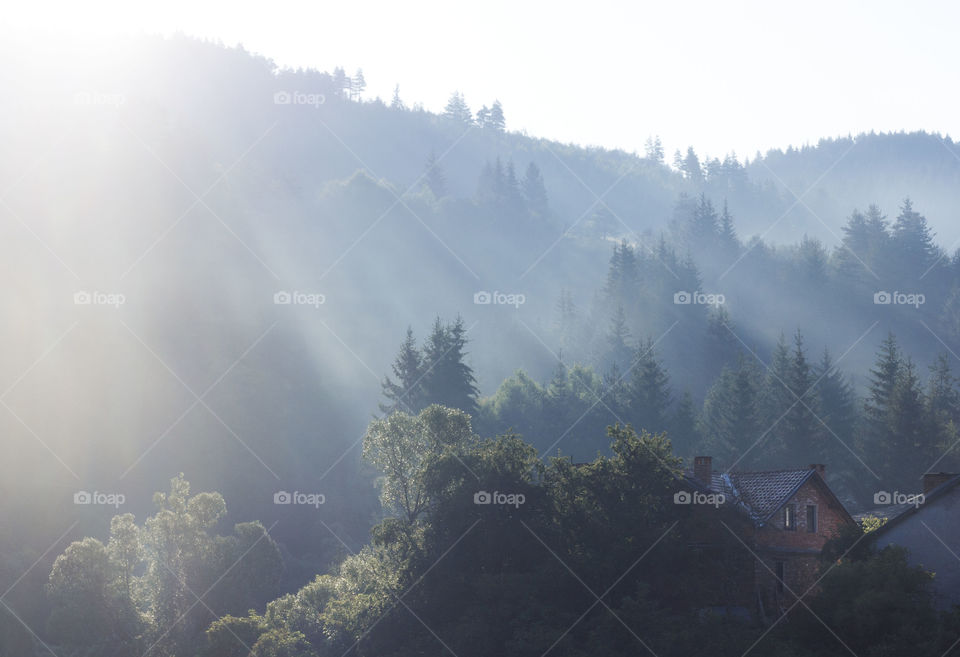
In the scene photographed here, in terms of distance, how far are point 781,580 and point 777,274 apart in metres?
87.1

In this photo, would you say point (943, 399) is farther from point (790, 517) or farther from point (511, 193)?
point (511, 193)

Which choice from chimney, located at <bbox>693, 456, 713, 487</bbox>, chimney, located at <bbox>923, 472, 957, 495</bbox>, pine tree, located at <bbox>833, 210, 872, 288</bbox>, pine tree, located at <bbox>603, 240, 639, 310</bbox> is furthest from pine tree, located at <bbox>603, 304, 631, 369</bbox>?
chimney, located at <bbox>923, 472, 957, 495</bbox>

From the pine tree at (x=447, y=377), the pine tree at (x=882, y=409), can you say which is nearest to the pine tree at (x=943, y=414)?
the pine tree at (x=882, y=409)

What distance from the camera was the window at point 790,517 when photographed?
122 feet

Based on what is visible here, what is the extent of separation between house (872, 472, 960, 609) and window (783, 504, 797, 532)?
3.23 meters

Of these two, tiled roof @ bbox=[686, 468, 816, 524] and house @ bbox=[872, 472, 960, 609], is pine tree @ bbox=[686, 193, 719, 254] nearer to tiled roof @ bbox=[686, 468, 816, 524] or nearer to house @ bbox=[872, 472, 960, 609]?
tiled roof @ bbox=[686, 468, 816, 524]

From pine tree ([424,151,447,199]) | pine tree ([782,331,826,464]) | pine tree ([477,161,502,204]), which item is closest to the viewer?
pine tree ([782,331,826,464])

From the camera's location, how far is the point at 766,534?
37.0m

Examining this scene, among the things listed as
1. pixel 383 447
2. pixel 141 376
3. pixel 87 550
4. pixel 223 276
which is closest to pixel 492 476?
pixel 383 447

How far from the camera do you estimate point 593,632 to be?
33.0 meters

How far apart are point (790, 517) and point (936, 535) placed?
5.67 m

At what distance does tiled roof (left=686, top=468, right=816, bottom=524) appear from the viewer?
37.1m

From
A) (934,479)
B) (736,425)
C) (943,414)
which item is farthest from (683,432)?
(934,479)

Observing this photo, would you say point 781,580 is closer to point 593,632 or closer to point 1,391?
point 593,632
